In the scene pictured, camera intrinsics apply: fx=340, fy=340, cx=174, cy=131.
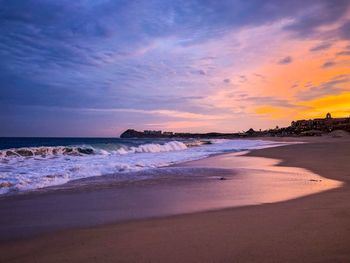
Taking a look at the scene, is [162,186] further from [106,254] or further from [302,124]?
[302,124]

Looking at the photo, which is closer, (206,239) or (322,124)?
(206,239)

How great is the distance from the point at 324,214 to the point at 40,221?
14.2 ft

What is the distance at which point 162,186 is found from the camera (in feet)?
29.1

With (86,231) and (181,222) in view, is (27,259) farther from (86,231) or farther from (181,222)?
(181,222)

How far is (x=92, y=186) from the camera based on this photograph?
29.3ft

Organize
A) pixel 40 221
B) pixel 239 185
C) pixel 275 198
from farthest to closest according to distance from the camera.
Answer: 1. pixel 239 185
2. pixel 275 198
3. pixel 40 221

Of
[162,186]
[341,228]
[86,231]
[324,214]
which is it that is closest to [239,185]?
[162,186]

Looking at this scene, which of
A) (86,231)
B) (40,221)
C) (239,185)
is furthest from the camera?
(239,185)

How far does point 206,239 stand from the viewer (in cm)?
406

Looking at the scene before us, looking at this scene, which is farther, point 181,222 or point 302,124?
point 302,124

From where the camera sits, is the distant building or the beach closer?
the beach

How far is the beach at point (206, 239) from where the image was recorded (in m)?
3.52

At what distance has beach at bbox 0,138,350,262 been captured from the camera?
352 centimetres

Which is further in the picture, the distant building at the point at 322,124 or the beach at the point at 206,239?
the distant building at the point at 322,124
